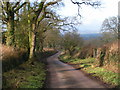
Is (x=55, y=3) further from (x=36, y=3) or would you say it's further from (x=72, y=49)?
(x=72, y=49)

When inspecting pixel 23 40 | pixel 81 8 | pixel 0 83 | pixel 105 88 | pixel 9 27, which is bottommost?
pixel 105 88

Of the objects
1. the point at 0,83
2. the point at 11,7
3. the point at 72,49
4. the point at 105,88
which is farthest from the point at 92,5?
the point at 72,49

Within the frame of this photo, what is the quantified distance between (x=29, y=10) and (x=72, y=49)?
23337 millimetres

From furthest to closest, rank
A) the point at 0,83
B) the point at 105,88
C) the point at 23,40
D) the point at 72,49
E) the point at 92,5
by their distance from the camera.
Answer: the point at 72,49
the point at 23,40
the point at 92,5
the point at 105,88
the point at 0,83

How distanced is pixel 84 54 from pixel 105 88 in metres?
24.9

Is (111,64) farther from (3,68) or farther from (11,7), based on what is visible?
(11,7)

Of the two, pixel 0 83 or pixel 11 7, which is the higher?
pixel 11 7

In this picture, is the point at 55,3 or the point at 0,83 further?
the point at 55,3

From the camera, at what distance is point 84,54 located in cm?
3512

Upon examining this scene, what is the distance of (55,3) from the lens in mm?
21359

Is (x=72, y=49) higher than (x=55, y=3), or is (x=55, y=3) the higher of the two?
(x=55, y=3)

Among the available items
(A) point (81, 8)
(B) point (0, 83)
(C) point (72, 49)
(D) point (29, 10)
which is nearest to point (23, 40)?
(D) point (29, 10)

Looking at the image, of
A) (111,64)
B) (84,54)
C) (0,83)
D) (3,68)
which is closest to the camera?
(0,83)

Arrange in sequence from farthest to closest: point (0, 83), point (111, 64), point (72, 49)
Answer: point (72, 49), point (111, 64), point (0, 83)
